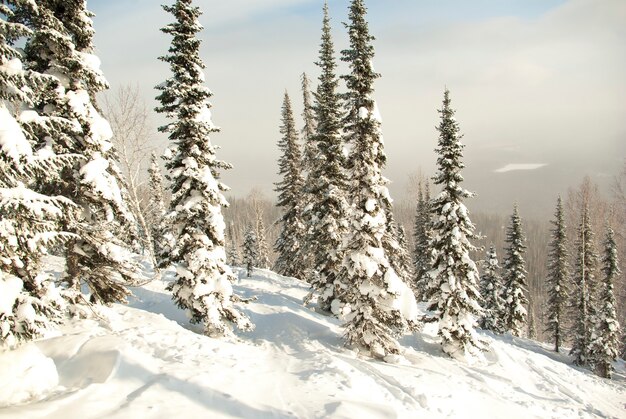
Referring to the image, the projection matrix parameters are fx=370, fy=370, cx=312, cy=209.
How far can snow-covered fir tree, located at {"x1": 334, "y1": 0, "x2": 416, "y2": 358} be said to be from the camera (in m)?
15.7

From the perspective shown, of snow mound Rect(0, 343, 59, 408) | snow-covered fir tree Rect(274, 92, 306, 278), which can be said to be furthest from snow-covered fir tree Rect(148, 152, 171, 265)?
snow mound Rect(0, 343, 59, 408)

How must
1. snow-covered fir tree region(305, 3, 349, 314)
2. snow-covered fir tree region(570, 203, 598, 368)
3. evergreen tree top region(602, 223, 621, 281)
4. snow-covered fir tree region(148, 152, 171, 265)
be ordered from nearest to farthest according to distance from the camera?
1. snow-covered fir tree region(305, 3, 349, 314)
2. evergreen tree top region(602, 223, 621, 281)
3. snow-covered fir tree region(570, 203, 598, 368)
4. snow-covered fir tree region(148, 152, 171, 265)

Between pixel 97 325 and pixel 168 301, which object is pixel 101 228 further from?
pixel 168 301

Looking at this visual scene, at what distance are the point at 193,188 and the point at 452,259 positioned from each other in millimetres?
13670

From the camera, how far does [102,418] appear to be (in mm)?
6633

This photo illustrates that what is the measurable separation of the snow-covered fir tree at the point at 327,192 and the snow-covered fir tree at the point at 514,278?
27124 mm

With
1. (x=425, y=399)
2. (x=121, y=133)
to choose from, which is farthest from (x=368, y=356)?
(x=121, y=133)

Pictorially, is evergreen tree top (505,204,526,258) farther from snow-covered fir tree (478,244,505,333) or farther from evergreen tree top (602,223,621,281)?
evergreen tree top (602,223,621,281)

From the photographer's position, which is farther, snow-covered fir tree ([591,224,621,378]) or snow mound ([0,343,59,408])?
snow-covered fir tree ([591,224,621,378])

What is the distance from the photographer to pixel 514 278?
136ft

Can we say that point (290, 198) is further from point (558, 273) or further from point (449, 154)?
point (558, 273)

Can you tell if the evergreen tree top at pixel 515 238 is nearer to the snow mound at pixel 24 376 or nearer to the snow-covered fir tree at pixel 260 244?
the snow-covered fir tree at pixel 260 244

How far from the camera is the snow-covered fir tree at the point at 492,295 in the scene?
4150cm

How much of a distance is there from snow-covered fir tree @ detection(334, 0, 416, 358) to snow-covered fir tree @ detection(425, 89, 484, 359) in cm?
418
